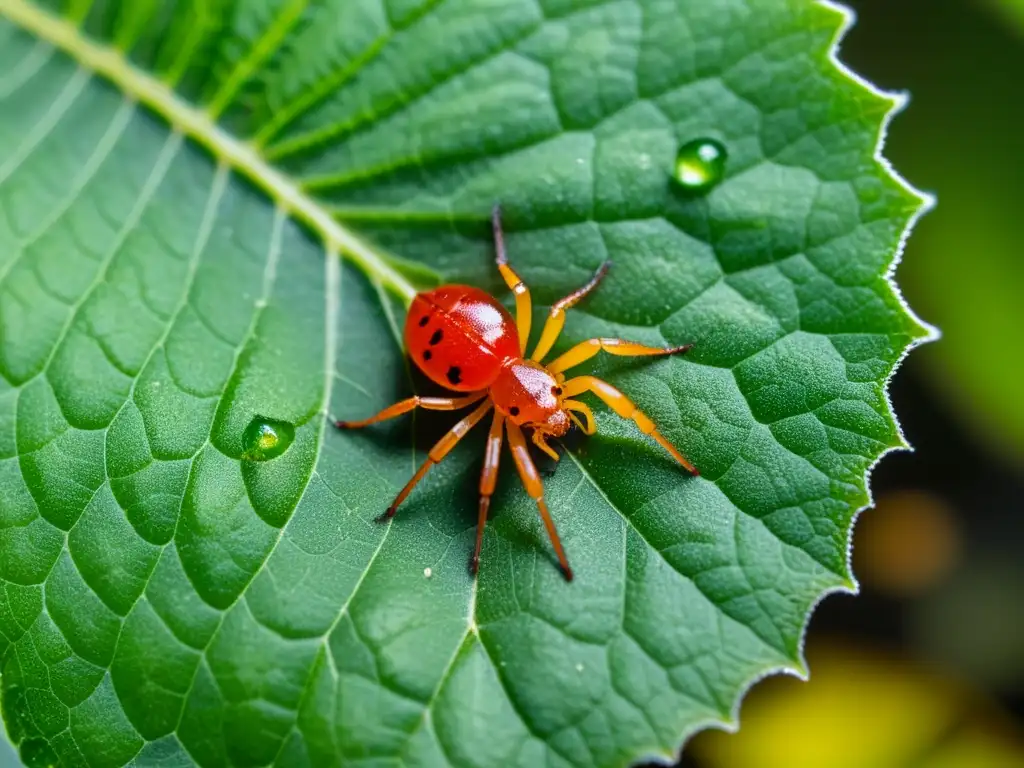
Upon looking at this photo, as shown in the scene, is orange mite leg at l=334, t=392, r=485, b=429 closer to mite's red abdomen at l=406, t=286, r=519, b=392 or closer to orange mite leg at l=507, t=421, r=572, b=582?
mite's red abdomen at l=406, t=286, r=519, b=392

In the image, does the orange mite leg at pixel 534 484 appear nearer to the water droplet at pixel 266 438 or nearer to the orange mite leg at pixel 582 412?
the orange mite leg at pixel 582 412

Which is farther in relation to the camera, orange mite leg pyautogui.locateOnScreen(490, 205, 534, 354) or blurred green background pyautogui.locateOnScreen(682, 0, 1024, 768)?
blurred green background pyautogui.locateOnScreen(682, 0, 1024, 768)

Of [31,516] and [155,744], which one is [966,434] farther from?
[31,516]

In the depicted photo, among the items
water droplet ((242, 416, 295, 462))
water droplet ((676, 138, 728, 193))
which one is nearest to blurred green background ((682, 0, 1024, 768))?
water droplet ((676, 138, 728, 193))

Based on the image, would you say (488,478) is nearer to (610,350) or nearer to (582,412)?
(582,412)

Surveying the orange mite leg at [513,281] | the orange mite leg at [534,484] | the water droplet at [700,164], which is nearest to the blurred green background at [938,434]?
the water droplet at [700,164]

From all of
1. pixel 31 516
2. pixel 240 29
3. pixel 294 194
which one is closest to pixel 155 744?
pixel 31 516
